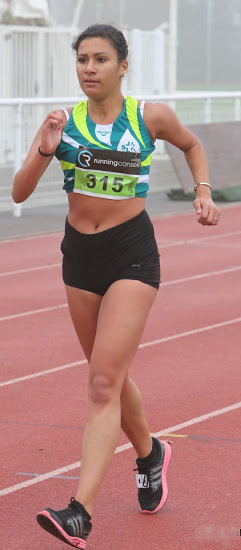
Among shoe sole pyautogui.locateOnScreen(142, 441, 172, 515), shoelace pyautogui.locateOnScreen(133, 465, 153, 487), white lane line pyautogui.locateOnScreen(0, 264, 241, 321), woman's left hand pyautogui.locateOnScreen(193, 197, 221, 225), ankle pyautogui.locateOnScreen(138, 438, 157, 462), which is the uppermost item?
woman's left hand pyautogui.locateOnScreen(193, 197, 221, 225)

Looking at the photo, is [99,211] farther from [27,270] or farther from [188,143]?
[27,270]

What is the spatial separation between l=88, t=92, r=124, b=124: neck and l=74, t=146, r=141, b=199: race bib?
14 centimetres

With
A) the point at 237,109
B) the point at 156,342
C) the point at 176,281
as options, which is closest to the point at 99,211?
the point at 156,342

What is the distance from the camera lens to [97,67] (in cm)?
412

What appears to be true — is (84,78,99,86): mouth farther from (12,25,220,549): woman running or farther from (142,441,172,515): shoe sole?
(142,441,172,515): shoe sole

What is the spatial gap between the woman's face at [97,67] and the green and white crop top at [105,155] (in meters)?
0.12

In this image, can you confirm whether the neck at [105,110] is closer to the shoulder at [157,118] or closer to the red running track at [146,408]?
the shoulder at [157,118]

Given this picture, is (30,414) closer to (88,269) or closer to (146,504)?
(146,504)

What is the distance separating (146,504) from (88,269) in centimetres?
101

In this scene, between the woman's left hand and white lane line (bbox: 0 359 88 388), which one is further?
white lane line (bbox: 0 359 88 388)

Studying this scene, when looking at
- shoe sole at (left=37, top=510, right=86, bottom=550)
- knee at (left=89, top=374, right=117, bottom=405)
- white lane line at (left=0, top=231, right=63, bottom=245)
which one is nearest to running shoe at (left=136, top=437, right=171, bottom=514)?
knee at (left=89, top=374, right=117, bottom=405)

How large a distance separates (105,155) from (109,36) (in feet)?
1.45

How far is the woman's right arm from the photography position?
4.04 metres

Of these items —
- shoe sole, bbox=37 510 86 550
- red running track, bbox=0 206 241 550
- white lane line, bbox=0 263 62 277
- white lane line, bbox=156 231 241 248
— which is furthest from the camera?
white lane line, bbox=156 231 241 248
